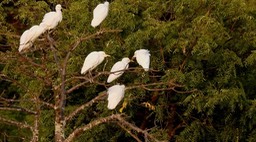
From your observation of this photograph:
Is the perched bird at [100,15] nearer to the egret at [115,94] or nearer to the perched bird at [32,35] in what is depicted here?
the perched bird at [32,35]

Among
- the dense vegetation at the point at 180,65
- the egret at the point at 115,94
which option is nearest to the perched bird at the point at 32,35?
the egret at the point at 115,94

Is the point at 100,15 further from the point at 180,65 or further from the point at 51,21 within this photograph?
the point at 180,65

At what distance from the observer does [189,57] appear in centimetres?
562

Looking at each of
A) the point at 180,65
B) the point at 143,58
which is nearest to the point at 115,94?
the point at 143,58

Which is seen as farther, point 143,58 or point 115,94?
point 143,58

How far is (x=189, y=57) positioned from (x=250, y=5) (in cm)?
87

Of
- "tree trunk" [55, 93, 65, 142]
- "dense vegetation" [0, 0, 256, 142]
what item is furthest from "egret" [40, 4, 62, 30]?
"dense vegetation" [0, 0, 256, 142]

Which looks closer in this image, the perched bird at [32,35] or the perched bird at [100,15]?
the perched bird at [32,35]

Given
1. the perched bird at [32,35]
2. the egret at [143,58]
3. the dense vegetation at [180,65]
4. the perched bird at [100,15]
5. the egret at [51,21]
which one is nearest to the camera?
the perched bird at [32,35]

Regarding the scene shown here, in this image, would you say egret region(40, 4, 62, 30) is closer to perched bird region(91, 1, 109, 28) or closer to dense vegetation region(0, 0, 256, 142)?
perched bird region(91, 1, 109, 28)

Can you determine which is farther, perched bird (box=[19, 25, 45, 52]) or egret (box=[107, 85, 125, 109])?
perched bird (box=[19, 25, 45, 52])

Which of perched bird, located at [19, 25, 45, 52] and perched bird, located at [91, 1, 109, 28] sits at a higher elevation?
perched bird, located at [91, 1, 109, 28]

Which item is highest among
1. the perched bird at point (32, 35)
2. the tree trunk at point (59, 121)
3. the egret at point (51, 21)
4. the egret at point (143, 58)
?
the egret at point (51, 21)

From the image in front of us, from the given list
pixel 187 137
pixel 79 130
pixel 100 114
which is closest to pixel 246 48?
pixel 187 137
